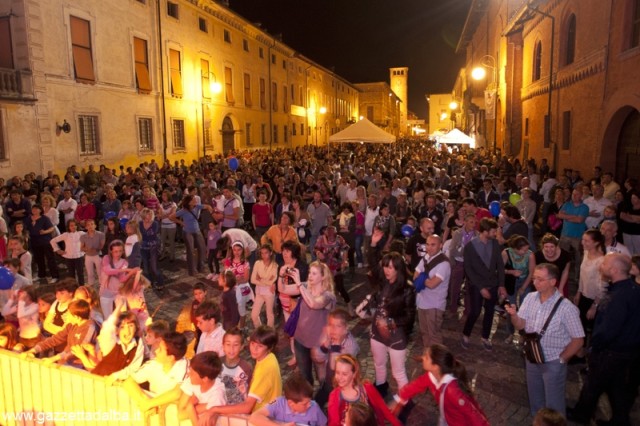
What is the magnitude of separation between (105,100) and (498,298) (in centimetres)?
1861

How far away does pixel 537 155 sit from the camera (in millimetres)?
20406

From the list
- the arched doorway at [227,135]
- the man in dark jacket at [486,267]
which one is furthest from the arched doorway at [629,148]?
the arched doorway at [227,135]

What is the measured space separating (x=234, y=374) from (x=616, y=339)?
3.36m

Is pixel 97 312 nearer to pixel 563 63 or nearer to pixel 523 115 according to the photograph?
pixel 563 63

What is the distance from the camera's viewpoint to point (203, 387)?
150 inches

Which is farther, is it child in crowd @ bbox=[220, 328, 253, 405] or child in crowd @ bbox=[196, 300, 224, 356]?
child in crowd @ bbox=[196, 300, 224, 356]

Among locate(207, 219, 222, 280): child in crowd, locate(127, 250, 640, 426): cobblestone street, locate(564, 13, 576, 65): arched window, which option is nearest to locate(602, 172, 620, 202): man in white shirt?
locate(127, 250, 640, 426): cobblestone street

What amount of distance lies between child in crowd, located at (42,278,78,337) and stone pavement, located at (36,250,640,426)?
2.21m

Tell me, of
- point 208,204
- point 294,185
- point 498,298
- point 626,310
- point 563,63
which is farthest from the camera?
point 563,63

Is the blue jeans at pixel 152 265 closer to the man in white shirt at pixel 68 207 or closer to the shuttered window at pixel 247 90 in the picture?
the man in white shirt at pixel 68 207

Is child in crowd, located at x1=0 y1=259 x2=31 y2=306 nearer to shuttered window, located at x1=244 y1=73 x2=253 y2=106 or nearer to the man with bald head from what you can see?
the man with bald head

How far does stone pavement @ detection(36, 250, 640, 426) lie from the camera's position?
499 centimetres

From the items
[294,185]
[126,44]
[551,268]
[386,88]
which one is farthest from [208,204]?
[386,88]

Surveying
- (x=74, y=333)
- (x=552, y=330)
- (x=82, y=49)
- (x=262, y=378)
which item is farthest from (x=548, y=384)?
(x=82, y=49)
